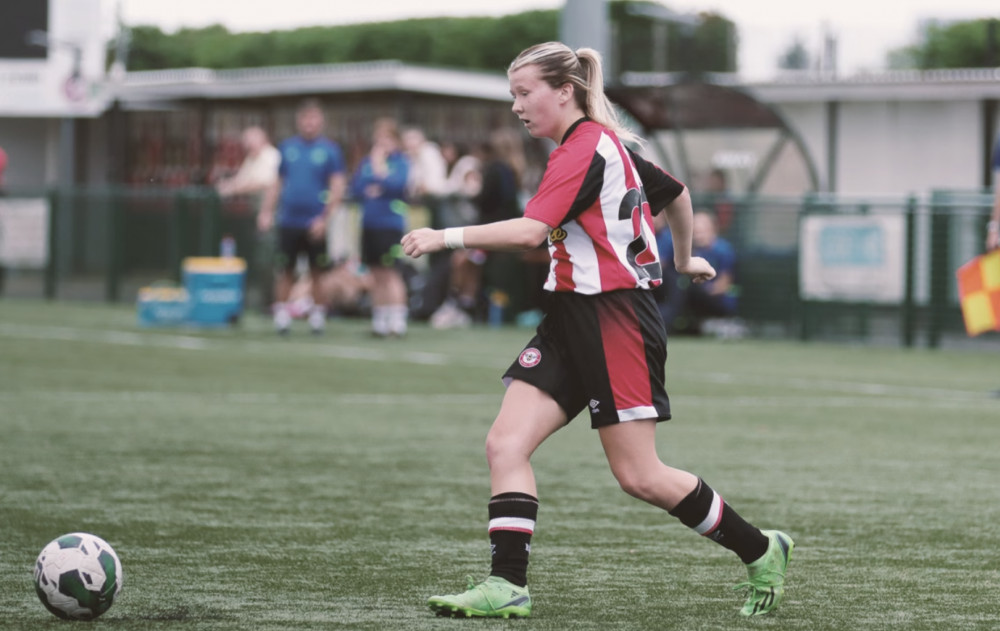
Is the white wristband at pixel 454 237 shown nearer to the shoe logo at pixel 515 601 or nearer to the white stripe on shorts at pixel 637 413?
the white stripe on shorts at pixel 637 413

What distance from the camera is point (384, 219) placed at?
16406mm

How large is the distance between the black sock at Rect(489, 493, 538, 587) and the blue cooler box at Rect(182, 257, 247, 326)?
1331cm

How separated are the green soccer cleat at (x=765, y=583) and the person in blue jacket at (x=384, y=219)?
1142 centimetres

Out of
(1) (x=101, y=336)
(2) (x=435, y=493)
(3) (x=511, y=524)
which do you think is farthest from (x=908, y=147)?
(3) (x=511, y=524)

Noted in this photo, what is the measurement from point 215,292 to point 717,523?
1368 centimetres

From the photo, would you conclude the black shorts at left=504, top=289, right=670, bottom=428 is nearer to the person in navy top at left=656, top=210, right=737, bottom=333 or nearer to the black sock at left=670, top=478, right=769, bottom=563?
the black sock at left=670, top=478, right=769, bottom=563

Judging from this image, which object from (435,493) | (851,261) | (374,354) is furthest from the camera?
(851,261)

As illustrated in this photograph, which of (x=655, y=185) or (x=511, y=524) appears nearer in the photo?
(x=511, y=524)

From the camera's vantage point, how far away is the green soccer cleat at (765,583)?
4.98 metres


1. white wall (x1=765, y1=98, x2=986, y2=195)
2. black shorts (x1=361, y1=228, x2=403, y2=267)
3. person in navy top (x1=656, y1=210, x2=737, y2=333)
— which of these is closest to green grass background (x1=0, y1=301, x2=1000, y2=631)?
black shorts (x1=361, y1=228, x2=403, y2=267)

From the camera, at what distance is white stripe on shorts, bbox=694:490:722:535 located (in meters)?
5.04

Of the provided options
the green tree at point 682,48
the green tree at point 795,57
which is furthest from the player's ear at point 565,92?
the green tree at point 795,57

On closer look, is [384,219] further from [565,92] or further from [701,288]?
[565,92]

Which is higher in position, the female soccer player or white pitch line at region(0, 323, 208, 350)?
the female soccer player
